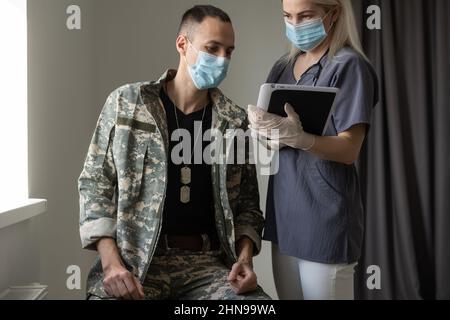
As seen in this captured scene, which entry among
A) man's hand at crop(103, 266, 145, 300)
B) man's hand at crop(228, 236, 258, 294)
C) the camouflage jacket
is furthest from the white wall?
man's hand at crop(228, 236, 258, 294)

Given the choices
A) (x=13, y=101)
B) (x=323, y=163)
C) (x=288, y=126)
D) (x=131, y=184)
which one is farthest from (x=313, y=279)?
(x=13, y=101)

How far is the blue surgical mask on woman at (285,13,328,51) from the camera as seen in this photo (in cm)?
123

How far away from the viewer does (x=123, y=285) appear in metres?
1.12

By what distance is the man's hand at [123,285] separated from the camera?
3.67 feet

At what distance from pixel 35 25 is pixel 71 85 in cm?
34

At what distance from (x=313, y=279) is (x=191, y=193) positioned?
0.41m

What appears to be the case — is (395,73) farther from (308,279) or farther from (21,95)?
(21,95)

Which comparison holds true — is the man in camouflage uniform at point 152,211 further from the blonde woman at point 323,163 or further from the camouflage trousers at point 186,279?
the blonde woman at point 323,163

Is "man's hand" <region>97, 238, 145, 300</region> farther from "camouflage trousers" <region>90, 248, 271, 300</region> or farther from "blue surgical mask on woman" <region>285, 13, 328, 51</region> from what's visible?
"blue surgical mask on woman" <region>285, 13, 328, 51</region>

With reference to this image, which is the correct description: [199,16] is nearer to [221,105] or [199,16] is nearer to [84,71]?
[221,105]

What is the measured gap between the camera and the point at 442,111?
2.22 metres

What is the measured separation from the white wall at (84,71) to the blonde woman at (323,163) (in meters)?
0.76
